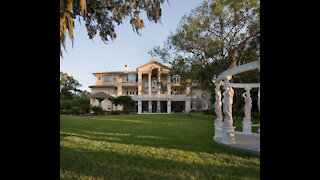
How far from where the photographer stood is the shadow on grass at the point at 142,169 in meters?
3.49

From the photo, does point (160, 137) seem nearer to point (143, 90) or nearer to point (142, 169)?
point (142, 169)

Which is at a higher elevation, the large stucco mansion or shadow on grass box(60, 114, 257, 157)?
the large stucco mansion

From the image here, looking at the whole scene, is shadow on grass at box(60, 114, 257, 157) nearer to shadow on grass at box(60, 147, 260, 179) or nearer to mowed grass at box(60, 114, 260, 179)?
mowed grass at box(60, 114, 260, 179)

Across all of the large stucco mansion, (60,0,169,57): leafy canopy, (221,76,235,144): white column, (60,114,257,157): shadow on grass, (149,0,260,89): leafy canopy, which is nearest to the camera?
(60,0,169,57): leafy canopy

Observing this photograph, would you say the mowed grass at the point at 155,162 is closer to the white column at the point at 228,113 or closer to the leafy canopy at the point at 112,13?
the white column at the point at 228,113

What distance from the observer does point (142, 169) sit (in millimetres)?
3828

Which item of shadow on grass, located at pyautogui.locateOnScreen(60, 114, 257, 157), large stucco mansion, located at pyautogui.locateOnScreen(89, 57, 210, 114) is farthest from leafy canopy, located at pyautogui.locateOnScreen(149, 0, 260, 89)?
large stucco mansion, located at pyautogui.locateOnScreen(89, 57, 210, 114)

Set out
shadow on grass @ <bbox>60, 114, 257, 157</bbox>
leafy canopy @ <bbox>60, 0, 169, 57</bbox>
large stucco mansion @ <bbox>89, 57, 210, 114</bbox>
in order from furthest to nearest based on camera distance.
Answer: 1. large stucco mansion @ <bbox>89, 57, 210, 114</bbox>
2. shadow on grass @ <bbox>60, 114, 257, 157</bbox>
3. leafy canopy @ <bbox>60, 0, 169, 57</bbox>

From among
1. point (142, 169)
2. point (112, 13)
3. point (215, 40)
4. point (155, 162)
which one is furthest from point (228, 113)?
point (215, 40)

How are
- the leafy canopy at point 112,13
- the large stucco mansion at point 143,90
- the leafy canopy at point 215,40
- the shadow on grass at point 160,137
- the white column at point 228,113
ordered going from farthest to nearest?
the large stucco mansion at point 143,90, the leafy canopy at point 215,40, the white column at point 228,113, the shadow on grass at point 160,137, the leafy canopy at point 112,13

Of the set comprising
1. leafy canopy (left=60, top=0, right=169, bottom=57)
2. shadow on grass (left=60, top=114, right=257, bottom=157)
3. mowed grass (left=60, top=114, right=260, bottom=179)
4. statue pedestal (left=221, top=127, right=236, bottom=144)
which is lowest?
shadow on grass (left=60, top=114, right=257, bottom=157)

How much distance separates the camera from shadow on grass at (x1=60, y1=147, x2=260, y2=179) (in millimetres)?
3486

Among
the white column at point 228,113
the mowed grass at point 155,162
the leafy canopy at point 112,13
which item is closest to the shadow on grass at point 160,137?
the mowed grass at point 155,162
